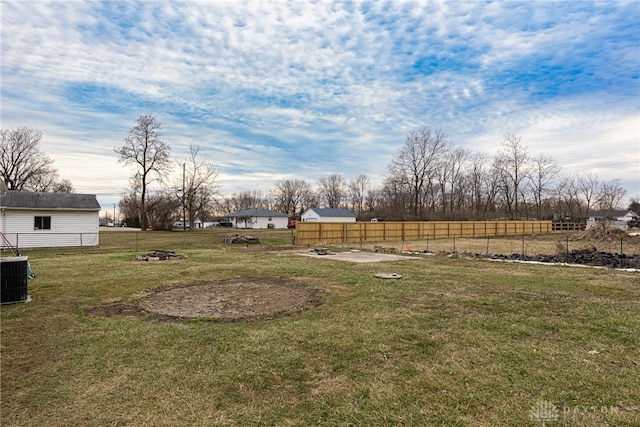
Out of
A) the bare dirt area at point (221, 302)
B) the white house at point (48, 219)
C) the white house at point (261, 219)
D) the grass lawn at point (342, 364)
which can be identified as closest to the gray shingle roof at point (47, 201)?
the white house at point (48, 219)

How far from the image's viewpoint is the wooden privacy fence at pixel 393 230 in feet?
83.1

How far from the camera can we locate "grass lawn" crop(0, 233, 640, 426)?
9.41 feet

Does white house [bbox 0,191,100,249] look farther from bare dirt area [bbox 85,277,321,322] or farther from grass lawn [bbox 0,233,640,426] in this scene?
grass lawn [bbox 0,233,640,426]

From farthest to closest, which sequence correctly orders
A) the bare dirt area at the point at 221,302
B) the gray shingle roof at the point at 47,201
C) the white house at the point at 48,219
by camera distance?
the gray shingle roof at the point at 47,201 < the white house at the point at 48,219 < the bare dirt area at the point at 221,302

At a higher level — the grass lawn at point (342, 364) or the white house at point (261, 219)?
the white house at point (261, 219)

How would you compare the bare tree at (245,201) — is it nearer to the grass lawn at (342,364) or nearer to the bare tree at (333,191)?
the bare tree at (333,191)

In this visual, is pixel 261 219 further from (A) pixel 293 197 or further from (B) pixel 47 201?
(B) pixel 47 201

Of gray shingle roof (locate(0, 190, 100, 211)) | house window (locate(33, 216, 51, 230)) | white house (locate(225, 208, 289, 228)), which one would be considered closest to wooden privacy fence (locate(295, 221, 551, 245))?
gray shingle roof (locate(0, 190, 100, 211))

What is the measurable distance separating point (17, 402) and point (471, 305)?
21.6 ft

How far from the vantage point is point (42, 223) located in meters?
21.0

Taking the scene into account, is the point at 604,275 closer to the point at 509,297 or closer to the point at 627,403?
the point at 509,297

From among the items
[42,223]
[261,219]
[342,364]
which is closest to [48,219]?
[42,223]

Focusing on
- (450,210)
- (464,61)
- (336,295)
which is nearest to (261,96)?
(464,61)

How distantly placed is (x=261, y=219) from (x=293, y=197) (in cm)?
1932
